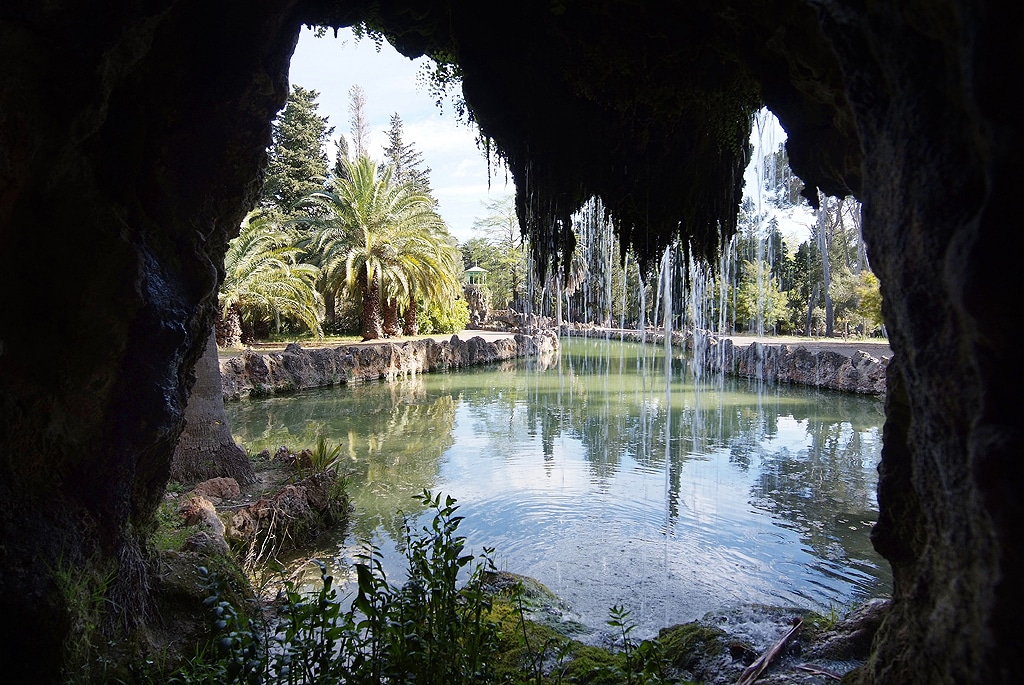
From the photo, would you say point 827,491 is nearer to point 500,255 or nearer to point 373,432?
point 373,432

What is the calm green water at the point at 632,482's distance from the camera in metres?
5.84

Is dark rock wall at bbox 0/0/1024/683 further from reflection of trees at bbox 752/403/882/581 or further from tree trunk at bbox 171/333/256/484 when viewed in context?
reflection of trees at bbox 752/403/882/581

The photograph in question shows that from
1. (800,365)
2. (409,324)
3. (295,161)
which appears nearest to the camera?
(800,365)

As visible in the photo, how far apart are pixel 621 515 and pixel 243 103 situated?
595cm

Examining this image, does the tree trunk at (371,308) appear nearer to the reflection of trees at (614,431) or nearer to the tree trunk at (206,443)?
the reflection of trees at (614,431)

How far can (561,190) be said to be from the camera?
548 centimetres

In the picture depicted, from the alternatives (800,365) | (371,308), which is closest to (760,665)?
(800,365)

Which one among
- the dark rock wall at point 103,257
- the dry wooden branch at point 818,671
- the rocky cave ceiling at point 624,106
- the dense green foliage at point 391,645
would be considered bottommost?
the dry wooden branch at point 818,671

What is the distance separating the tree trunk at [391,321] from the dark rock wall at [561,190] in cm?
2035

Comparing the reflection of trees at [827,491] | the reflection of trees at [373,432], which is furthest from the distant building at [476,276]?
the reflection of trees at [827,491]

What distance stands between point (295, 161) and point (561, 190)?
30016 millimetres

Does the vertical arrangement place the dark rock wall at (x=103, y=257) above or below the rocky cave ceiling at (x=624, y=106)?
below

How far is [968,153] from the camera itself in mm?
1462

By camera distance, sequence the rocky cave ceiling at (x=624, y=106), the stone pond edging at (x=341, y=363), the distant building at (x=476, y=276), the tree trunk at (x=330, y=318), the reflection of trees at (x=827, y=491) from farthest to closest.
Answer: the distant building at (x=476, y=276)
the tree trunk at (x=330, y=318)
the stone pond edging at (x=341, y=363)
the reflection of trees at (x=827, y=491)
the rocky cave ceiling at (x=624, y=106)
